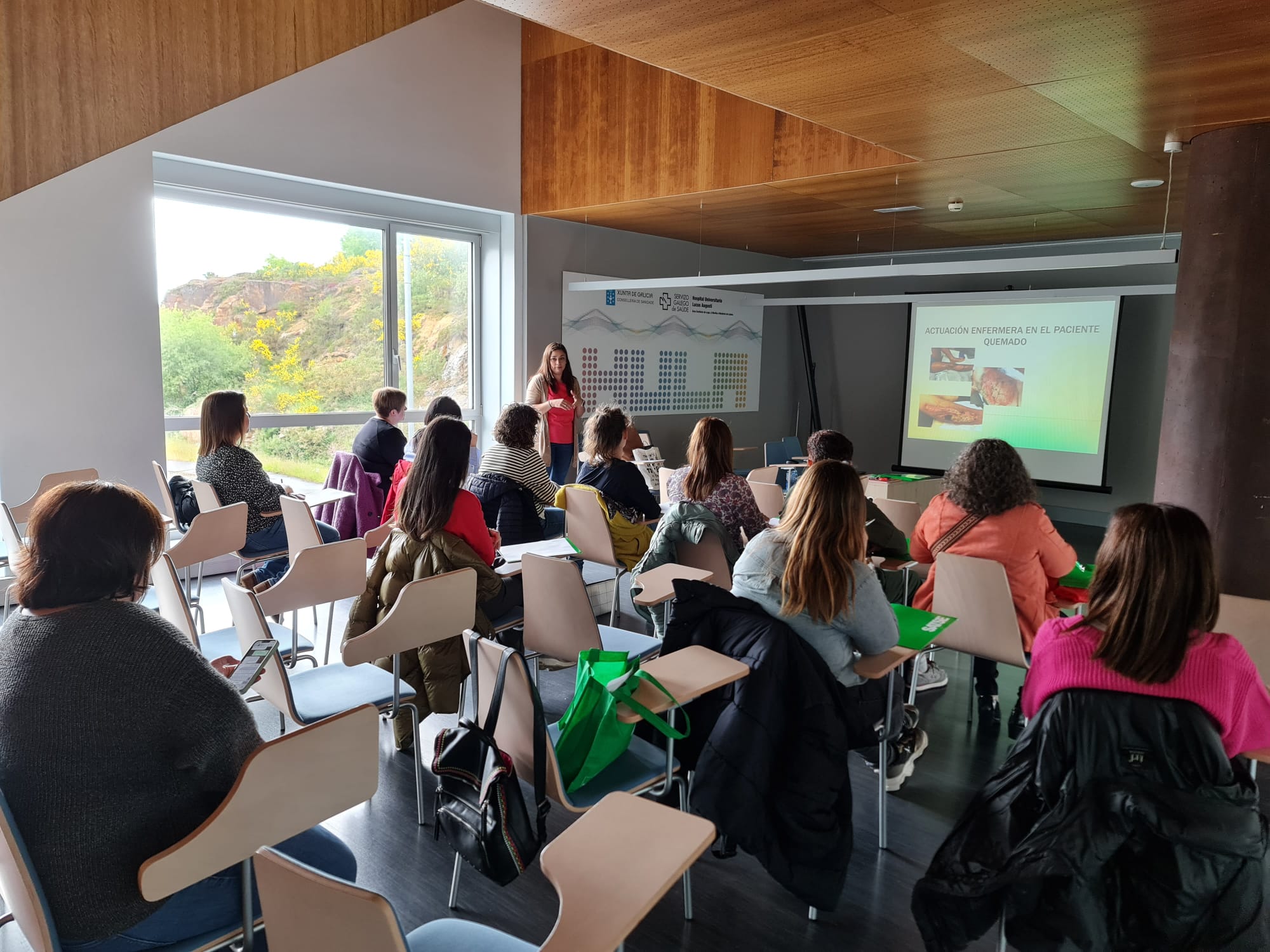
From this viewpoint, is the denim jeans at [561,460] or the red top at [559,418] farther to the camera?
the denim jeans at [561,460]

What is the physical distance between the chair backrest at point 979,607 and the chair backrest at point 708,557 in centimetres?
86

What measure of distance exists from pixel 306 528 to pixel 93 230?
8.45ft

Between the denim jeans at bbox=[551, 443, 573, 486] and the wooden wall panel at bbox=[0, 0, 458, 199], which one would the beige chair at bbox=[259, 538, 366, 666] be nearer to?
the wooden wall panel at bbox=[0, 0, 458, 199]

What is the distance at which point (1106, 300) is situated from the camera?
8.02 m

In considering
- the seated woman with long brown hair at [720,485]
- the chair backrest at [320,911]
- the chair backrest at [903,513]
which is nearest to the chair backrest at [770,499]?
the chair backrest at [903,513]

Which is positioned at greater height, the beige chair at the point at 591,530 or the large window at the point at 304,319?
the large window at the point at 304,319

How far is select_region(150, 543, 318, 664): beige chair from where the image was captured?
8.44 ft

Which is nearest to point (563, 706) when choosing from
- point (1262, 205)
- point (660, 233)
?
point (1262, 205)

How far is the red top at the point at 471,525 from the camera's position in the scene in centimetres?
309

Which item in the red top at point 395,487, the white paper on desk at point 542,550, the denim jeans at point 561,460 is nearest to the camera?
the white paper on desk at point 542,550

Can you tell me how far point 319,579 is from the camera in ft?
10.4

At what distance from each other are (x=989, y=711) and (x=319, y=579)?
2.90 metres

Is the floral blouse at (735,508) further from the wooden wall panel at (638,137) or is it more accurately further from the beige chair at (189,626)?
the wooden wall panel at (638,137)

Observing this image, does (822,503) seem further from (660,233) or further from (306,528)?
(660,233)
